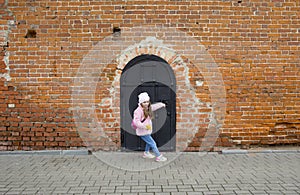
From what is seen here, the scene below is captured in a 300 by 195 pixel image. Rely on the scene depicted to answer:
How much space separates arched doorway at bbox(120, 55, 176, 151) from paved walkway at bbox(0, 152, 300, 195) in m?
0.38

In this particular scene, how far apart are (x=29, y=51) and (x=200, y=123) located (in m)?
4.19

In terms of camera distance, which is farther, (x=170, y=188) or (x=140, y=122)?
(x=140, y=122)

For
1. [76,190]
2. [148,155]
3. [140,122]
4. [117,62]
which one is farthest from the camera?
[117,62]

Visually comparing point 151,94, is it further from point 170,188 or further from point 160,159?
point 170,188

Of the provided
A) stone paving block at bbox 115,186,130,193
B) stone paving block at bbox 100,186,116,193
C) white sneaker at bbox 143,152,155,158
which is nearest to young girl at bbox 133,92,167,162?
white sneaker at bbox 143,152,155,158

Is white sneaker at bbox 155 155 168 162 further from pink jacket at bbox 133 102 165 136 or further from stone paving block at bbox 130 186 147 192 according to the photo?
stone paving block at bbox 130 186 147 192

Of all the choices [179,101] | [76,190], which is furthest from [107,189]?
[179,101]

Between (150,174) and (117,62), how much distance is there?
263 centimetres

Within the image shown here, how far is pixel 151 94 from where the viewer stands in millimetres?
6113

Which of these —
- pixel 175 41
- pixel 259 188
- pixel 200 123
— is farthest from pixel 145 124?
pixel 259 188

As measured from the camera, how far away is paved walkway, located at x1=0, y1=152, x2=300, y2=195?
4.06 meters

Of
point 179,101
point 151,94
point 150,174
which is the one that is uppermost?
point 151,94

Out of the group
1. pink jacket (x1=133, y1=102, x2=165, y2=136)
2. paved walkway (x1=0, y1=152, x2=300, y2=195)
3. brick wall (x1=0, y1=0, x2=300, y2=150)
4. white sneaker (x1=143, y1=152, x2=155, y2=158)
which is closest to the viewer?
paved walkway (x1=0, y1=152, x2=300, y2=195)

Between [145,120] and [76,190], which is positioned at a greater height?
[145,120]
